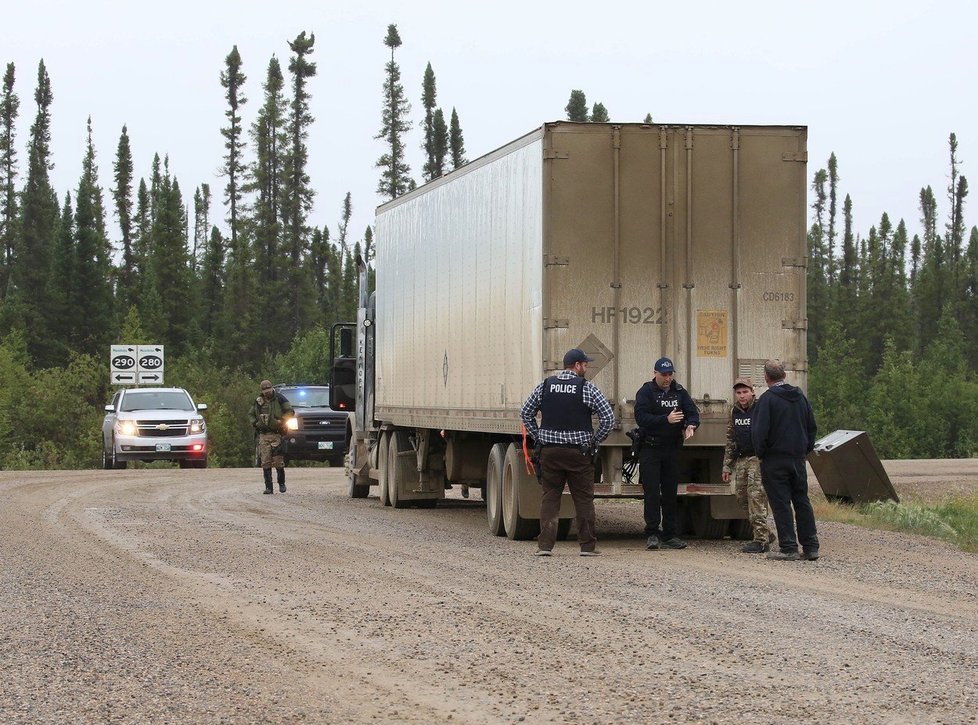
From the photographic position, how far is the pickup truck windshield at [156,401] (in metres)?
35.8

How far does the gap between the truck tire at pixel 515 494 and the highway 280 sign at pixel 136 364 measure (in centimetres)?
2710

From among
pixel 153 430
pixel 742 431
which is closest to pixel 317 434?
pixel 153 430

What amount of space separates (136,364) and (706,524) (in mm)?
28183

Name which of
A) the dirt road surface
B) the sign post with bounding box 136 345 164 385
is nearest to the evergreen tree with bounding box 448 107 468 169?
the sign post with bounding box 136 345 164 385

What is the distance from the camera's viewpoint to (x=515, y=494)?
1587 centimetres

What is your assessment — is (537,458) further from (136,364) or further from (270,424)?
(136,364)

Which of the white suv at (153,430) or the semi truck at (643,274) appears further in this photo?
the white suv at (153,430)

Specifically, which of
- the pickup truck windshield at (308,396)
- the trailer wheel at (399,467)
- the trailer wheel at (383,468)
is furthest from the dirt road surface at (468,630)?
the pickup truck windshield at (308,396)

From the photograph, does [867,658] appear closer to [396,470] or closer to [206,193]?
[396,470]

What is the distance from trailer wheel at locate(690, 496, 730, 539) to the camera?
55.2 ft

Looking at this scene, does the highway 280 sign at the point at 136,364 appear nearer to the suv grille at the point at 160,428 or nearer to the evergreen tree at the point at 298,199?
the suv grille at the point at 160,428

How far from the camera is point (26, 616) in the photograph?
10.7 m

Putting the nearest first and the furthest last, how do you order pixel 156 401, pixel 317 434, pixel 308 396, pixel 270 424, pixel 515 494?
pixel 515 494
pixel 270 424
pixel 156 401
pixel 317 434
pixel 308 396

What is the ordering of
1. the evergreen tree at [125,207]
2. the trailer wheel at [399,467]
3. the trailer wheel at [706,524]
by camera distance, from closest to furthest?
1. the trailer wheel at [706,524]
2. the trailer wheel at [399,467]
3. the evergreen tree at [125,207]
